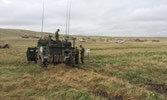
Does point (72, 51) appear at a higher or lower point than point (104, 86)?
higher

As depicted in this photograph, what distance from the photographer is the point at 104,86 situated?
20.3 ft

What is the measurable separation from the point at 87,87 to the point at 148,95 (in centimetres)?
222

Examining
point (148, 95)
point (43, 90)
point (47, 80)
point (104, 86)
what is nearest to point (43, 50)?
point (47, 80)

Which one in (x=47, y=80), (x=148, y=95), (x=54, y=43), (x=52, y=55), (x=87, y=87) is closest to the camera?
(x=148, y=95)

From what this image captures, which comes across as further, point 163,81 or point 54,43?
point 54,43

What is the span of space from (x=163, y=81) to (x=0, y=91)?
6800 mm

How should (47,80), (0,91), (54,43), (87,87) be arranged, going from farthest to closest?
(54,43) → (47,80) → (87,87) → (0,91)

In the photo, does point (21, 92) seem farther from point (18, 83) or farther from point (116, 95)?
point (116, 95)

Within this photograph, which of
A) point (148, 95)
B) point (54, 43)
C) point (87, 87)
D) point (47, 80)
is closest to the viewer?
point (148, 95)

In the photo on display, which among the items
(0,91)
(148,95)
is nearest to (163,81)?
(148,95)

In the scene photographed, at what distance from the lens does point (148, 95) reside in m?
5.26

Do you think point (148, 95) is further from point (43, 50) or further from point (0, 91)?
point (43, 50)

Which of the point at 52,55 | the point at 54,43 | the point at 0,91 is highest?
the point at 54,43

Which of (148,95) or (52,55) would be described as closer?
(148,95)
